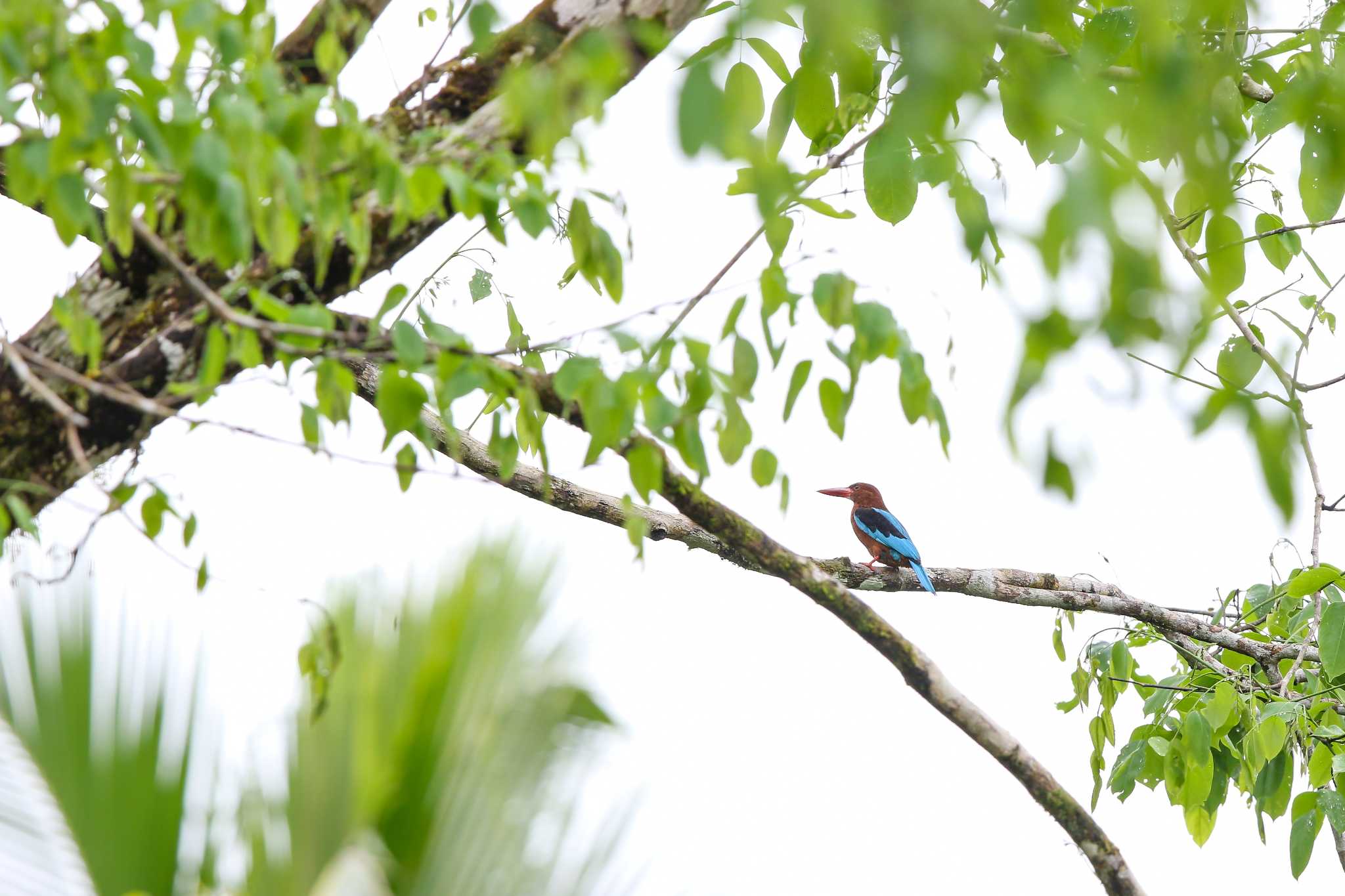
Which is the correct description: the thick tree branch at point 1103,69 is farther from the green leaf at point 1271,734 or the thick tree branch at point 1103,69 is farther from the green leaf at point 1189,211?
the green leaf at point 1271,734

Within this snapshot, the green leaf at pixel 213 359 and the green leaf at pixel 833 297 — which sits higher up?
the green leaf at pixel 833 297

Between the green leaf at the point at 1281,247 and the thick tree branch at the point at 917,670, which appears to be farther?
the green leaf at the point at 1281,247

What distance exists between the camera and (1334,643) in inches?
131

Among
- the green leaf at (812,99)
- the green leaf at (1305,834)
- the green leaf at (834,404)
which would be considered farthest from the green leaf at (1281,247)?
the green leaf at (834,404)

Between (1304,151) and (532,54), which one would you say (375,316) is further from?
(1304,151)

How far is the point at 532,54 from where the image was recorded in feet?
6.56

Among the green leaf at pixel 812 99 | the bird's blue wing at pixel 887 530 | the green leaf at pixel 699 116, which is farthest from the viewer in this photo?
the bird's blue wing at pixel 887 530

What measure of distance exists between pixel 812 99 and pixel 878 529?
3874mm

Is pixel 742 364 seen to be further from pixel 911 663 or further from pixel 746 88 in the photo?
pixel 911 663

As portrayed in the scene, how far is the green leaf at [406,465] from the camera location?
5.83 feet

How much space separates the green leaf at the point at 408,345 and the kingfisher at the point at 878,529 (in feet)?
13.1

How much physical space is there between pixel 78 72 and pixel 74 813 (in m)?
0.94

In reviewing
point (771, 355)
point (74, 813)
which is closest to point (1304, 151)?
point (771, 355)

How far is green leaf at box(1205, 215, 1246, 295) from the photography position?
1.01 m
